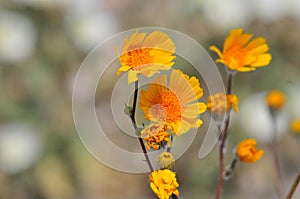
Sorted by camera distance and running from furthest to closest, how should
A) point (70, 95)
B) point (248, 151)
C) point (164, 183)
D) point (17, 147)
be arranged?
1. point (70, 95)
2. point (17, 147)
3. point (248, 151)
4. point (164, 183)

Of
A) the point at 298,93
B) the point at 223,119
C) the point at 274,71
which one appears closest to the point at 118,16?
the point at 274,71

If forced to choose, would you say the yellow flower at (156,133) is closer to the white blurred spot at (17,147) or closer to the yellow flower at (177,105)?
the yellow flower at (177,105)

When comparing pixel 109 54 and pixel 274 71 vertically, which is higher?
pixel 109 54

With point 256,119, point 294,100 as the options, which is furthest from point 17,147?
point 294,100

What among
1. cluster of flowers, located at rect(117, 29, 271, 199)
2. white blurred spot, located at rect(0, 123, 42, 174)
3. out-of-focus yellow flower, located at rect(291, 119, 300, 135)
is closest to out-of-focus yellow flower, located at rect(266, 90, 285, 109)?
out-of-focus yellow flower, located at rect(291, 119, 300, 135)

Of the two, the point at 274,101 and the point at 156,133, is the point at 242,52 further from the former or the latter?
the point at 274,101

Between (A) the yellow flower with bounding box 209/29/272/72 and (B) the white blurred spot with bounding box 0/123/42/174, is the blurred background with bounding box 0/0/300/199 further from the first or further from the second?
(A) the yellow flower with bounding box 209/29/272/72

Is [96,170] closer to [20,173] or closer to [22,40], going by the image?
[20,173]
